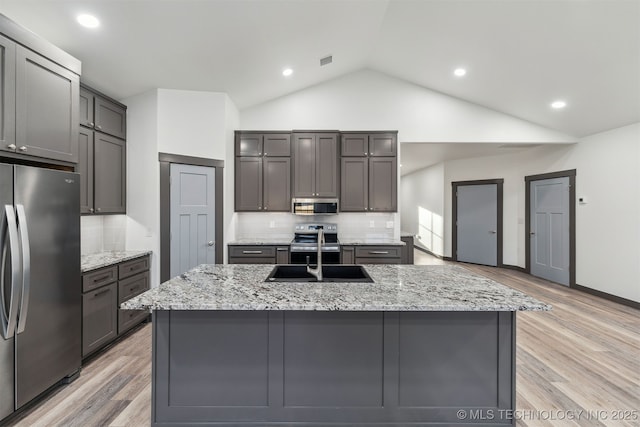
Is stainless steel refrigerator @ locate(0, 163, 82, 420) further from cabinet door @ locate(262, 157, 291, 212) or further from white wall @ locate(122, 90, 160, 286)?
cabinet door @ locate(262, 157, 291, 212)

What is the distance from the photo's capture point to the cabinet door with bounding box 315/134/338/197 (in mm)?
4410

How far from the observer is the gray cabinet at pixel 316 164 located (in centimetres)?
441

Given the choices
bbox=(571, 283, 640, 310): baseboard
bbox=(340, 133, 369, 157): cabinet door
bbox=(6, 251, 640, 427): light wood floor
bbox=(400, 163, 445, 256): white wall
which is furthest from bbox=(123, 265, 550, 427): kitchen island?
bbox=(400, 163, 445, 256): white wall

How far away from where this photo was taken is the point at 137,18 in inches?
96.8

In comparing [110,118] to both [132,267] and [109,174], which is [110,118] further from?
[132,267]

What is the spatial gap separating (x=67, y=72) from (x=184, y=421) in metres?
2.71

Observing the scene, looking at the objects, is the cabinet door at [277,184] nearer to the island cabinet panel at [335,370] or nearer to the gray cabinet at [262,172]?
the gray cabinet at [262,172]

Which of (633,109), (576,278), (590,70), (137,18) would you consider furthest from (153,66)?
(576,278)

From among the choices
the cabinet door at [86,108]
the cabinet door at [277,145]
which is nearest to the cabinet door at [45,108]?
the cabinet door at [86,108]

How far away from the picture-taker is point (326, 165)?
14.5ft

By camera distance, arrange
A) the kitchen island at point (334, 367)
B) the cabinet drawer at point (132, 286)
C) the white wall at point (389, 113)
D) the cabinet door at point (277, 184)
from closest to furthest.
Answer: the kitchen island at point (334, 367)
the cabinet drawer at point (132, 286)
the cabinet door at point (277, 184)
the white wall at point (389, 113)

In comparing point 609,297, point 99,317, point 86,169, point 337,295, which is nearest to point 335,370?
point 337,295

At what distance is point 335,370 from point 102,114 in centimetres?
347

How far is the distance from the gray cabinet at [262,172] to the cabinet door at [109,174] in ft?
4.93
